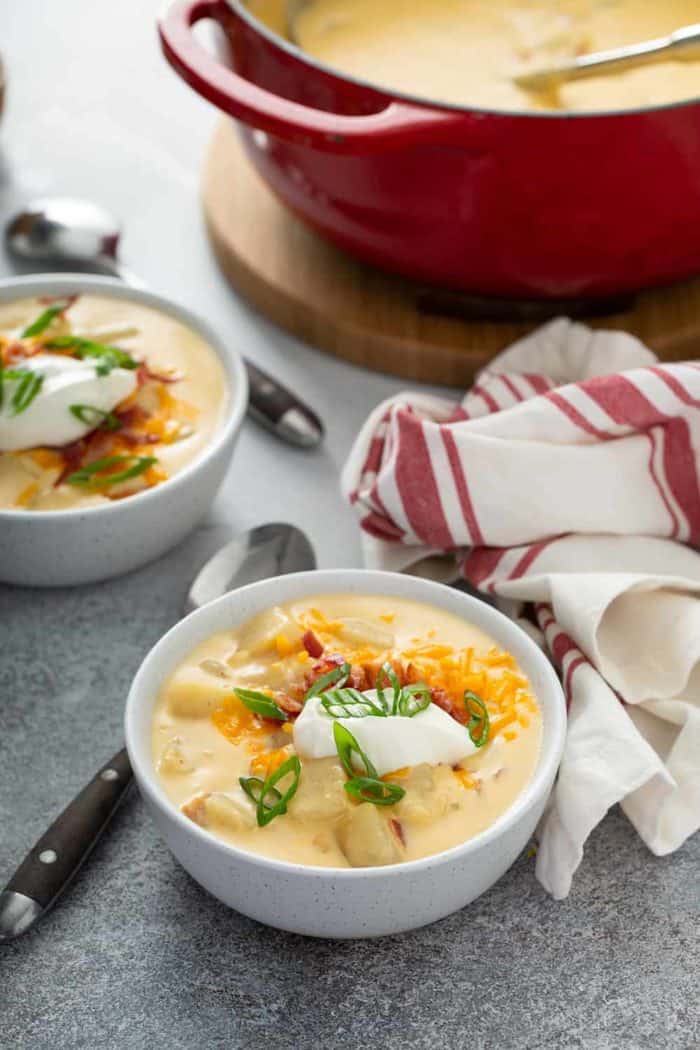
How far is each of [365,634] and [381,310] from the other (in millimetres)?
709

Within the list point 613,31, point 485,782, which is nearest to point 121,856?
point 485,782

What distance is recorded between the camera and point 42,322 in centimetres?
180

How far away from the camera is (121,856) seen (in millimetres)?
1406

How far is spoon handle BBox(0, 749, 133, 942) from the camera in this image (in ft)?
4.28

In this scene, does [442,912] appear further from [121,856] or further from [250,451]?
[250,451]

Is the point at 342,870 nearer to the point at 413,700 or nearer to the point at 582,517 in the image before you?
the point at 413,700

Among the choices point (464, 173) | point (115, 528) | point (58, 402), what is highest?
point (464, 173)

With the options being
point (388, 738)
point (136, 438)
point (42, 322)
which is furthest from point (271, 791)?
point (42, 322)

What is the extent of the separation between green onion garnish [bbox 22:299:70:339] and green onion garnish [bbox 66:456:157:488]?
0.75 ft

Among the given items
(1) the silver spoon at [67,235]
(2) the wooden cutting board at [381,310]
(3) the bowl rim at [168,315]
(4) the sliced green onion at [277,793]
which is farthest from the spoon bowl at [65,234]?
(4) the sliced green onion at [277,793]

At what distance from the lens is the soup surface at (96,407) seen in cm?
164

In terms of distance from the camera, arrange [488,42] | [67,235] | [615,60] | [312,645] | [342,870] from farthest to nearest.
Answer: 1. [67,235]
2. [488,42]
3. [615,60]
4. [312,645]
5. [342,870]

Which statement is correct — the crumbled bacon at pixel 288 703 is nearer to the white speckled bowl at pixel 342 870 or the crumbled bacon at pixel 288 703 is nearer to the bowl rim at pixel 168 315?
the white speckled bowl at pixel 342 870

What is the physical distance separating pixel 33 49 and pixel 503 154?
1291 mm
